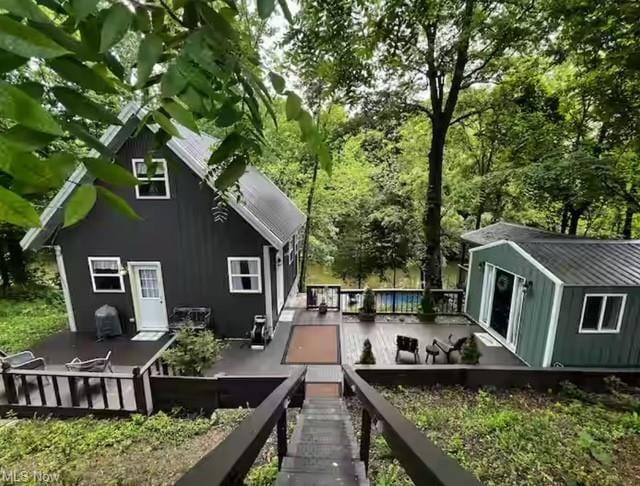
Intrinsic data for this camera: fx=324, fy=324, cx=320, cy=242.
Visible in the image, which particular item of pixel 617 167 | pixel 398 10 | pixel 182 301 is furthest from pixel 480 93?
pixel 182 301

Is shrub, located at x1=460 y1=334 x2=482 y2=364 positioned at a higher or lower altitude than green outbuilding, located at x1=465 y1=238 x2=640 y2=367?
lower

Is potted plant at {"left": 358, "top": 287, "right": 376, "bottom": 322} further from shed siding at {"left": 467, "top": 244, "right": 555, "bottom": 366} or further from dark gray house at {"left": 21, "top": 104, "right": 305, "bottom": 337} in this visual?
shed siding at {"left": 467, "top": 244, "right": 555, "bottom": 366}

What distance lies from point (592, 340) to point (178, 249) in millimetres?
9740

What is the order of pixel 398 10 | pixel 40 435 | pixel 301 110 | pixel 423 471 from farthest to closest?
pixel 40 435 → pixel 398 10 → pixel 423 471 → pixel 301 110

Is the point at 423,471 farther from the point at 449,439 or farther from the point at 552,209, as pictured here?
the point at 552,209

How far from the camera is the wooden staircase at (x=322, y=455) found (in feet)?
7.29

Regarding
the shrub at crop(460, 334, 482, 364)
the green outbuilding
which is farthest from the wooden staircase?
the green outbuilding

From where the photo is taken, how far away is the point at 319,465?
2.48m

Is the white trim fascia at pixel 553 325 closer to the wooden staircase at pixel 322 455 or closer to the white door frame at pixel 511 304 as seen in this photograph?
the white door frame at pixel 511 304

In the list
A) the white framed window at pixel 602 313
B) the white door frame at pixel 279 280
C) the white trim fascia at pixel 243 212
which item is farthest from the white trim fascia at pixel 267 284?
the white framed window at pixel 602 313

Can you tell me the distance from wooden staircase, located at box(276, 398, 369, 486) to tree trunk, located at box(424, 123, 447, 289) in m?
7.39

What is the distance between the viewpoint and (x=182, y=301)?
848 centimetres

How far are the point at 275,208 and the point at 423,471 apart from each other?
9.40 meters

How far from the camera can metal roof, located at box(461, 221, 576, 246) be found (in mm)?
9898
